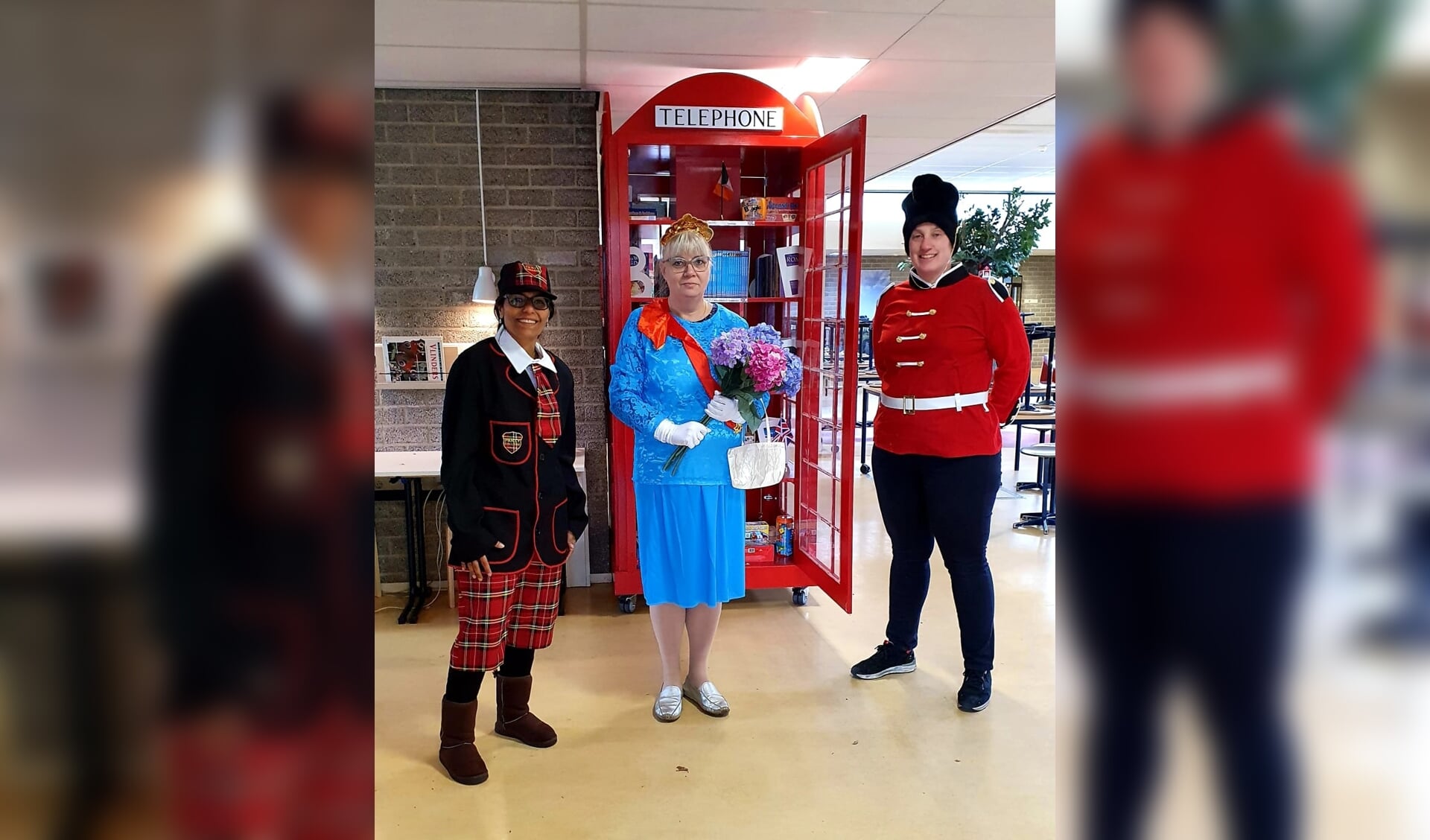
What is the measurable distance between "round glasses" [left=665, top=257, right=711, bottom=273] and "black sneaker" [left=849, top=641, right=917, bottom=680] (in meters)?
1.63

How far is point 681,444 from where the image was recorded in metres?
2.78

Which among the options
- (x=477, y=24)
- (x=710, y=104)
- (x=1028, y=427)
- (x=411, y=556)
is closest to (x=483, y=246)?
(x=477, y=24)

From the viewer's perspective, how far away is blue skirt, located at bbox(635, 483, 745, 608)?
9.36ft

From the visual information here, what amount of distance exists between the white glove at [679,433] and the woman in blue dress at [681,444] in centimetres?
2

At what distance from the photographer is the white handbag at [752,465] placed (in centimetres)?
288

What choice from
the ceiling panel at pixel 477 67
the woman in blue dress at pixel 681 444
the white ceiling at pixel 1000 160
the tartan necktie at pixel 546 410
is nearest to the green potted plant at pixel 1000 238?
the white ceiling at pixel 1000 160

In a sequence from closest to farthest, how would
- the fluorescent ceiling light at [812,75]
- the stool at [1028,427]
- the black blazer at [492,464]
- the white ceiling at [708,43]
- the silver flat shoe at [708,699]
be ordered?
the black blazer at [492,464]
the silver flat shoe at [708,699]
the white ceiling at [708,43]
the fluorescent ceiling light at [812,75]
the stool at [1028,427]

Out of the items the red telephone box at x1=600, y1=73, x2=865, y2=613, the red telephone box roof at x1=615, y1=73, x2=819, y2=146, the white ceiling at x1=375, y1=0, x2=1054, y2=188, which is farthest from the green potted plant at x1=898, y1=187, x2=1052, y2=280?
the red telephone box roof at x1=615, y1=73, x2=819, y2=146

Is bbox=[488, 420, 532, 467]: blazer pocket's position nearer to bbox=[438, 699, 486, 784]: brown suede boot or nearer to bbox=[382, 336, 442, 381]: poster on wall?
bbox=[438, 699, 486, 784]: brown suede boot

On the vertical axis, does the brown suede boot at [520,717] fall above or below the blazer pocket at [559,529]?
below
